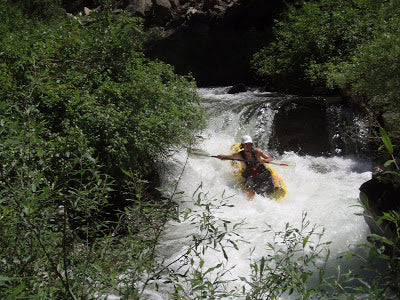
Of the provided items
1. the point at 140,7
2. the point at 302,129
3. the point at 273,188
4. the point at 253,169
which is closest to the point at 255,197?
the point at 273,188

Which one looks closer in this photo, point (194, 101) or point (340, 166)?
point (194, 101)

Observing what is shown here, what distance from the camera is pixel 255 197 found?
574cm

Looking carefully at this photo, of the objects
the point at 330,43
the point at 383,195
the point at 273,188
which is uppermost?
the point at 330,43

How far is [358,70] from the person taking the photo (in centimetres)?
648

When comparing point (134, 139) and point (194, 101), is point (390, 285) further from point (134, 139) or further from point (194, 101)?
point (194, 101)

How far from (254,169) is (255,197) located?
520 millimetres

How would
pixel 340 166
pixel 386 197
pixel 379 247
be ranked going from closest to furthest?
pixel 379 247, pixel 386 197, pixel 340 166

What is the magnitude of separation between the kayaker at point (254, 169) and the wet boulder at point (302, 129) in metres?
1.54

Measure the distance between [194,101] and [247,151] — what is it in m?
1.27

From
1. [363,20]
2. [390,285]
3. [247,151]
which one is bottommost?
[247,151]

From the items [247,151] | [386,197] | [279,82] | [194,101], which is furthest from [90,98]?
[279,82]

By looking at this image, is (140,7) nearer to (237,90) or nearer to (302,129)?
(237,90)

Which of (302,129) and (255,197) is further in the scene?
(302,129)

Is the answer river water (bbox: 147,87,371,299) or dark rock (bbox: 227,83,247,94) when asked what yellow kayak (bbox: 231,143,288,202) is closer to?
river water (bbox: 147,87,371,299)
